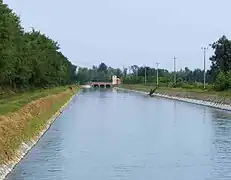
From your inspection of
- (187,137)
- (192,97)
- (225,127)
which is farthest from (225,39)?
(187,137)

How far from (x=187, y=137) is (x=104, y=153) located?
338 inches

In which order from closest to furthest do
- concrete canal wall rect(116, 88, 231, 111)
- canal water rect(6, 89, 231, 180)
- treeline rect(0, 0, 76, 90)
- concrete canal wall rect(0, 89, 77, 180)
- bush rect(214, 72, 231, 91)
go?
concrete canal wall rect(0, 89, 77, 180) < canal water rect(6, 89, 231, 180) < treeline rect(0, 0, 76, 90) < concrete canal wall rect(116, 88, 231, 111) < bush rect(214, 72, 231, 91)

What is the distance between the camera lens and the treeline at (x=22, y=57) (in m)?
37.2

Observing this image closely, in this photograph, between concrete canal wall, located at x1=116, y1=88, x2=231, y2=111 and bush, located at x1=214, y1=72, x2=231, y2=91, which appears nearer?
concrete canal wall, located at x1=116, y1=88, x2=231, y2=111

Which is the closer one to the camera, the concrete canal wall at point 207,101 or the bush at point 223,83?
the concrete canal wall at point 207,101

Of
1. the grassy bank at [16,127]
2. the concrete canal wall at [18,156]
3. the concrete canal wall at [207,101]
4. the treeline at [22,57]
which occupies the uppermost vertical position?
the treeline at [22,57]

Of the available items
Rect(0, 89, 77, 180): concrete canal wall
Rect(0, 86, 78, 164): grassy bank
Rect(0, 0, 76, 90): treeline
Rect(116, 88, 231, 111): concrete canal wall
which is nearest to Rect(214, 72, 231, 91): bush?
Rect(116, 88, 231, 111): concrete canal wall

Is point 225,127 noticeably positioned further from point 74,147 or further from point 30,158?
point 30,158

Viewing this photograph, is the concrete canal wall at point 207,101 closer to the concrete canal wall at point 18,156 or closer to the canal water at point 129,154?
the canal water at point 129,154

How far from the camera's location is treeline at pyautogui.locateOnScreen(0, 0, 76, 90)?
37.2 metres

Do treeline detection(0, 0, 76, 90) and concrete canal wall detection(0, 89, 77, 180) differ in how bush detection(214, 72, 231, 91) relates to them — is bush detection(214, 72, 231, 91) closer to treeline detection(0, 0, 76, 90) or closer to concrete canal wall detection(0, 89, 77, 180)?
treeline detection(0, 0, 76, 90)

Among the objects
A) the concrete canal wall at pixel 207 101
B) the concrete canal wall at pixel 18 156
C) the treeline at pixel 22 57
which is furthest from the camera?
the concrete canal wall at pixel 207 101

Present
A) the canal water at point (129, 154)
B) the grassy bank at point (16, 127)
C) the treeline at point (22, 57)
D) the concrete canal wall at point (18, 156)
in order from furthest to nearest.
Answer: the treeline at point (22, 57), the grassy bank at point (16, 127), the canal water at point (129, 154), the concrete canal wall at point (18, 156)

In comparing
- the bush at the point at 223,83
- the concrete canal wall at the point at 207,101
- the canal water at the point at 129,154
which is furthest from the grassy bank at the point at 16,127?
the bush at the point at 223,83
